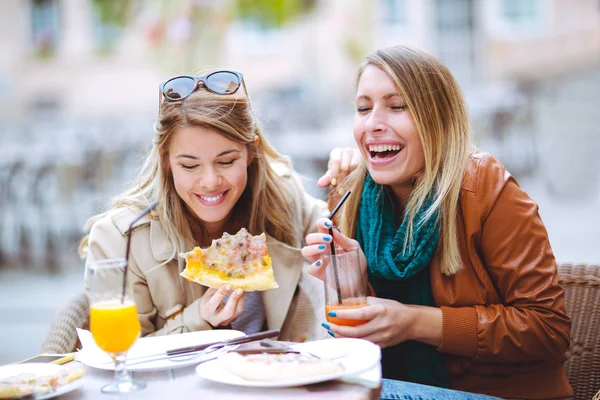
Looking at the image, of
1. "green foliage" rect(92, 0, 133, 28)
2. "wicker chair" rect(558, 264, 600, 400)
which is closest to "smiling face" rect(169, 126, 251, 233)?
"wicker chair" rect(558, 264, 600, 400)

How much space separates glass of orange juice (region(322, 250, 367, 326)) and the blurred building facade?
692cm

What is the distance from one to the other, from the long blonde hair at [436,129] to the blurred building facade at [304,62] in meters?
6.58

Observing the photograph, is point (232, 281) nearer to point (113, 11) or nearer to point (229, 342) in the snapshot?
point (229, 342)

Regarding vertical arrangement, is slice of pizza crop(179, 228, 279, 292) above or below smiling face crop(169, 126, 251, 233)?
below

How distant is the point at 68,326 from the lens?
2188mm

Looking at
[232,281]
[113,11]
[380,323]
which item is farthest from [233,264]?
[113,11]

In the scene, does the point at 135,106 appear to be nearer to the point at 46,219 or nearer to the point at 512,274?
the point at 46,219

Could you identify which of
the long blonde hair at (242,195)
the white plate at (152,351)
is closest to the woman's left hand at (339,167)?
the long blonde hair at (242,195)

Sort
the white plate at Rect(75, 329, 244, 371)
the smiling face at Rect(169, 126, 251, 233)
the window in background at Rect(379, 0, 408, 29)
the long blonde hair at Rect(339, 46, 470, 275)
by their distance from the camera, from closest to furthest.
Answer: the white plate at Rect(75, 329, 244, 371) < the long blonde hair at Rect(339, 46, 470, 275) < the smiling face at Rect(169, 126, 251, 233) < the window in background at Rect(379, 0, 408, 29)

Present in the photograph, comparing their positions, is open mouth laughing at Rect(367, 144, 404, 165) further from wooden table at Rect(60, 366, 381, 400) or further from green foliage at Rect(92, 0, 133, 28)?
green foliage at Rect(92, 0, 133, 28)

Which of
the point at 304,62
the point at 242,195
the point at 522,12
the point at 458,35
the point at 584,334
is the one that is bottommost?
the point at 584,334

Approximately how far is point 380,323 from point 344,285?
14 cm

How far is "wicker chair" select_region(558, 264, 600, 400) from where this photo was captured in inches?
88.0

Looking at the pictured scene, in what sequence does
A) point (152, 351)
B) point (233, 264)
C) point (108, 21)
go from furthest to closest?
point (108, 21) < point (233, 264) < point (152, 351)
